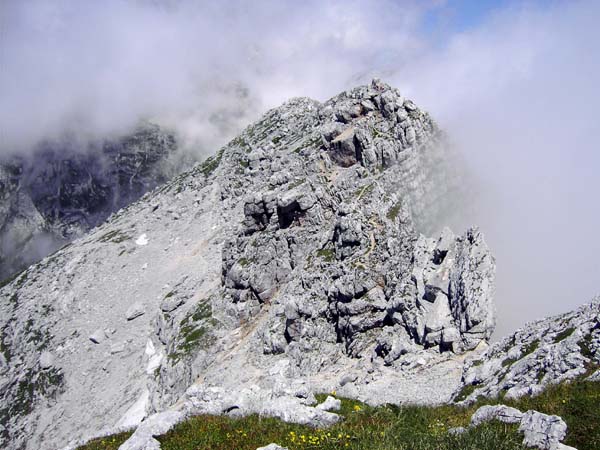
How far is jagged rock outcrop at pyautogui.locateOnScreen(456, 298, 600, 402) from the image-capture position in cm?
2192

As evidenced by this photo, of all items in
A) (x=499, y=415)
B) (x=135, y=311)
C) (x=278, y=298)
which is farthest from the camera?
(x=135, y=311)

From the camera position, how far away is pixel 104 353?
77.1 m

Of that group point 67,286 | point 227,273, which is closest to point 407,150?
point 227,273

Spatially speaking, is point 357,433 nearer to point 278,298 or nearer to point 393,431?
point 393,431

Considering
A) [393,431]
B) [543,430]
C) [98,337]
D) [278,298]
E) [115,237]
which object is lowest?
[98,337]

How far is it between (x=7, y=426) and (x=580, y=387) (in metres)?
88.4

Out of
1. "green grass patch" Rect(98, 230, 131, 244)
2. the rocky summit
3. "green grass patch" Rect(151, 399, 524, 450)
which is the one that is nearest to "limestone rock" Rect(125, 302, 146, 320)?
the rocky summit

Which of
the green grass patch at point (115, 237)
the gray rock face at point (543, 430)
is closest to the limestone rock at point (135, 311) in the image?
the green grass patch at point (115, 237)

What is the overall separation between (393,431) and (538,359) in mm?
15294

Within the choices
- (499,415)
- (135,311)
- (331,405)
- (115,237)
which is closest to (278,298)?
(135,311)

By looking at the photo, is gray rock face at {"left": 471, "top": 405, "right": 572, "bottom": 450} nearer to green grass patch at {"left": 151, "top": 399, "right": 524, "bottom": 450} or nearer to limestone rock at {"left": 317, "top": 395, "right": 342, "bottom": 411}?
green grass patch at {"left": 151, "top": 399, "right": 524, "bottom": 450}

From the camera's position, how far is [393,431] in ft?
43.5

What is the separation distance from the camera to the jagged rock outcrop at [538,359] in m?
21.9

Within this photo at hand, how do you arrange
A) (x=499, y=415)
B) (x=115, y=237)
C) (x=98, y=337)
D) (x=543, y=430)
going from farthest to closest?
(x=115, y=237) → (x=98, y=337) → (x=499, y=415) → (x=543, y=430)
